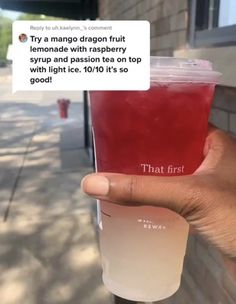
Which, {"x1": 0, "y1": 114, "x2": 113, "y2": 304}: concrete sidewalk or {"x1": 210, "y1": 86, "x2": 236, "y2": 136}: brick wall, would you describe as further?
{"x1": 0, "y1": 114, "x2": 113, "y2": 304}: concrete sidewalk

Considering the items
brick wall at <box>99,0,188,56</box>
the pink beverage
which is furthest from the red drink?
brick wall at <box>99,0,188,56</box>

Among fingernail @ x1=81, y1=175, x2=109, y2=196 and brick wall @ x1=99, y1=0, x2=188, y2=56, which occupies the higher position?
brick wall @ x1=99, y1=0, x2=188, y2=56

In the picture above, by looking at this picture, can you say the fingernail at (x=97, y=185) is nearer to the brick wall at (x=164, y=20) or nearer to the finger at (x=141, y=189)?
the finger at (x=141, y=189)

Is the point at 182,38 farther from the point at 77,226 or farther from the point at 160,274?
the point at 77,226

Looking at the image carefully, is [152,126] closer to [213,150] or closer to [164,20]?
[213,150]

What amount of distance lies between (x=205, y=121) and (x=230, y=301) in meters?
1.60

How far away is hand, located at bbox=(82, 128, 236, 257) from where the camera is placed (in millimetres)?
972

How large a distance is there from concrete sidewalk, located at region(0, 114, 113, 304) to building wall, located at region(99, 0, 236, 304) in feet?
3.21

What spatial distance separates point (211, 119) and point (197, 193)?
1687 millimetres

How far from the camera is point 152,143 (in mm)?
1025

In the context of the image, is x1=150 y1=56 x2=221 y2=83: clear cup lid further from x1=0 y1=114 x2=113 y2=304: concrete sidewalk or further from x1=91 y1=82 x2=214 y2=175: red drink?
x1=0 y1=114 x2=113 y2=304: concrete sidewalk

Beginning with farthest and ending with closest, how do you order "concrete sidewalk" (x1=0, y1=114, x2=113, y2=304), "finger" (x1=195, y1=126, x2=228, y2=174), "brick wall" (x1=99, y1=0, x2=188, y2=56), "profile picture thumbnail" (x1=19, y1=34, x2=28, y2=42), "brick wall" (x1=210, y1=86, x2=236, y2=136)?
1. "concrete sidewalk" (x1=0, y1=114, x2=113, y2=304)
2. "brick wall" (x1=99, y1=0, x2=188, y2=56)
3. "brick wall" (x1=210, y1=86, x2=236, y2=136)
4. "finger" (x1=195, y1=126, x2=228, y2=174)
5. "profile picture thumbnail" (x1=19, y1=34, x2=28, y2=42)

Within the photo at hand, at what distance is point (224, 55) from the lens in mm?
2227

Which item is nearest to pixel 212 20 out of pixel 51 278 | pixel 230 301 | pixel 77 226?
pixel 230 301
